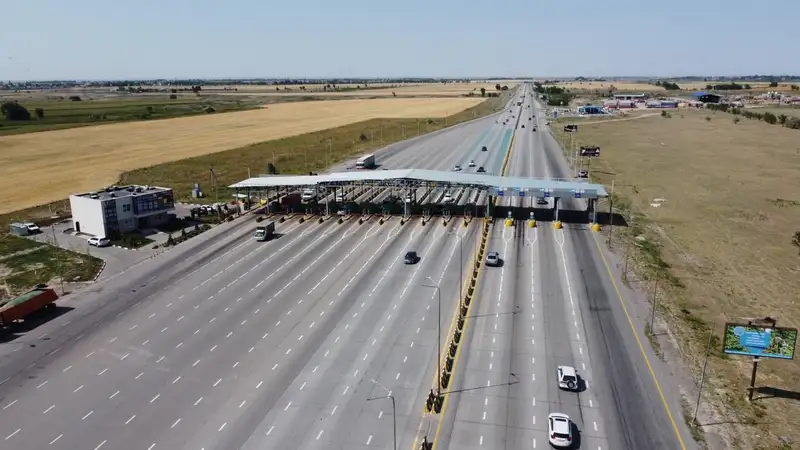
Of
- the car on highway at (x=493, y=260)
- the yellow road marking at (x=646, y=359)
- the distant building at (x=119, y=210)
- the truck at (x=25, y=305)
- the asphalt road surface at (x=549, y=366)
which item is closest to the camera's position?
the asphalt road surface at (x=549, y=366)

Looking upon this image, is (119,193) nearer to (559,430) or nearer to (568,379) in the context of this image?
(568,379)

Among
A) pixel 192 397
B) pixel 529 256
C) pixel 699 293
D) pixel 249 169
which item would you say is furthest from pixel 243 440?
pixel 249 169

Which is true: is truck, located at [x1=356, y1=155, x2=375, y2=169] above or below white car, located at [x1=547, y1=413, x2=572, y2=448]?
above

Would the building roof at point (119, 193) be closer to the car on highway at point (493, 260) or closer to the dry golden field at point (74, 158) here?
the dry golden field at point (74, 158)

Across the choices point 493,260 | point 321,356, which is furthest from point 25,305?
point 493,260

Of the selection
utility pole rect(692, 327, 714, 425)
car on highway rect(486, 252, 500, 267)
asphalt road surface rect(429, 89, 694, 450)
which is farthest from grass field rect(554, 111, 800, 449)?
car on highway rect(486, 252, 500, 267)

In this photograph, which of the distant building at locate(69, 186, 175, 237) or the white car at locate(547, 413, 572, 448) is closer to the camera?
the white car at locate(547, 413, 572, 448)

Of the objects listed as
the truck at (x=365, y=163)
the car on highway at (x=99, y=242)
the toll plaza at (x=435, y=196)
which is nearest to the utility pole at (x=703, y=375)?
the toll plaza at (x=435, y=196)

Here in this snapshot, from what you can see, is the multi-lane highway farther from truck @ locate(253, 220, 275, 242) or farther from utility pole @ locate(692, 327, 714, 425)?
truck @ locate(253, 220, 275, 242)
